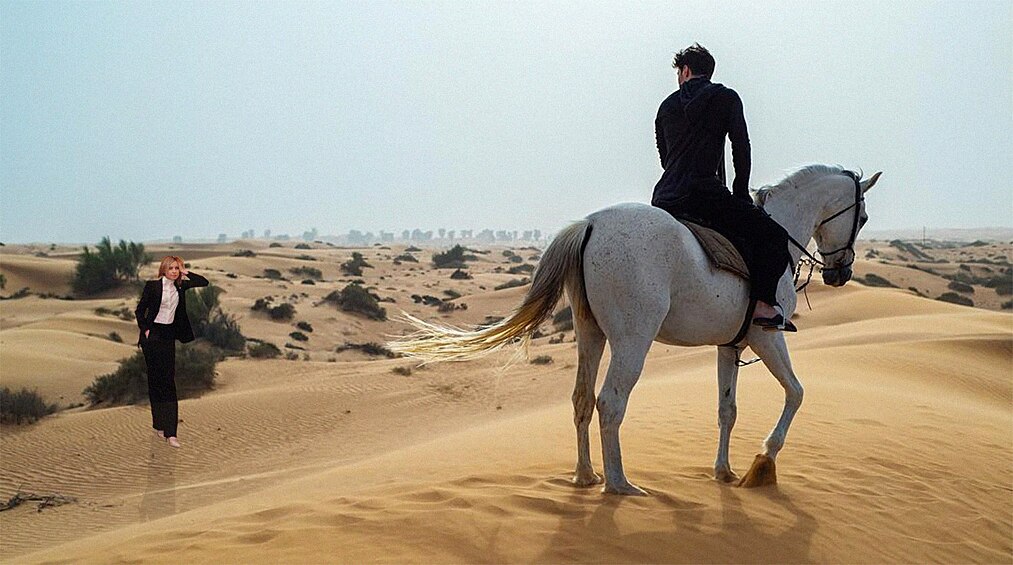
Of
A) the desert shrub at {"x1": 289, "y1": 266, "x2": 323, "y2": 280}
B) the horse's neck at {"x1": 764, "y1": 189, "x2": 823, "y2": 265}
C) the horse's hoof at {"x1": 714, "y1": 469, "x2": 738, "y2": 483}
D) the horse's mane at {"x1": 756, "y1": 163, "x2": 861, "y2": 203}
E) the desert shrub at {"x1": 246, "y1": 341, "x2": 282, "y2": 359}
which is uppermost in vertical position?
the horse's mane at {"x1": 756, "y1": 163, "x2": 861, "y2": 203}

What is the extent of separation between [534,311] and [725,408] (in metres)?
2.14

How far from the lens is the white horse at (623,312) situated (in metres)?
5.49

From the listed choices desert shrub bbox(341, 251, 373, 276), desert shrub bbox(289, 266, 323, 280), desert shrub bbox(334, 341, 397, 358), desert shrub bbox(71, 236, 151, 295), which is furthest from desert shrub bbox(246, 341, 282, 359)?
desert shrub bbox(341, 251, 373, 276)

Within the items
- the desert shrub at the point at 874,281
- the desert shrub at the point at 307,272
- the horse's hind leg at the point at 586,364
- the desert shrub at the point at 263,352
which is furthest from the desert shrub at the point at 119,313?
the desert shrub at the point at 874,281

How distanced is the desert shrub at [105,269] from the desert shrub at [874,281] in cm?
3902

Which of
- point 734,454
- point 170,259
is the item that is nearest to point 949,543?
point 734,454

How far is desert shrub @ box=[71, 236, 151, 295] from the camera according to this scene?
37.0 metres

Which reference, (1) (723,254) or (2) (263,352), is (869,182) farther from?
(2) (263,352)

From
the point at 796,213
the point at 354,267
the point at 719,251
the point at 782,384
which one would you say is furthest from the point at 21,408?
the point at 354,267

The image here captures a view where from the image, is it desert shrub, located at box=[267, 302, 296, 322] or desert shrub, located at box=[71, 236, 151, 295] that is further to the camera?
desert shrub, located at box=[71, 236, 151, 295]

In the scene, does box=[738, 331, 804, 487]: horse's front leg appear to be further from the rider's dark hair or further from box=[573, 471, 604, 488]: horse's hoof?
the rider's dark hair

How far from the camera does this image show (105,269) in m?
37.3

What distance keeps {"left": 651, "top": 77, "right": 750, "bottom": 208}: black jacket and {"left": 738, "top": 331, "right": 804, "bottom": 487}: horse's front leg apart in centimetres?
123

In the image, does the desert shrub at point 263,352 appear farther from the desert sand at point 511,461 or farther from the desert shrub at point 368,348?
the desert shrub at point 368,348
